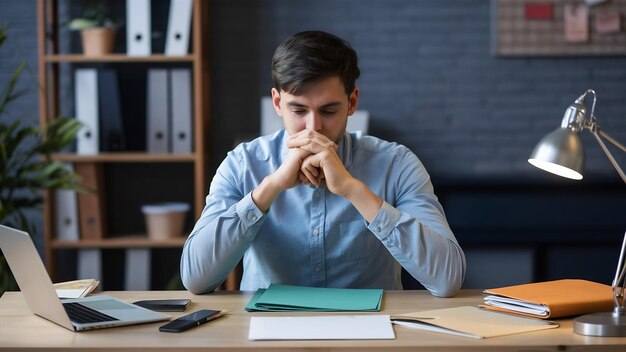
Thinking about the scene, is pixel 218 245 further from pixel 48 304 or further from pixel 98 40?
pixel 98 40

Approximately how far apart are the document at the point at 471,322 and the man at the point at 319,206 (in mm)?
216

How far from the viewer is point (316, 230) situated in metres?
2.18

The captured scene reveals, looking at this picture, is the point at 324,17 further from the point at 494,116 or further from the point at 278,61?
the point at 278,61

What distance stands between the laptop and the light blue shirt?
0.29m

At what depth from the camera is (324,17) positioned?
4.07 meters

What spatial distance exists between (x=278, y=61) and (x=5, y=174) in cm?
202

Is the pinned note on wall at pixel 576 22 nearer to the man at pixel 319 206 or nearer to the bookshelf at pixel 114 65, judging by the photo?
the bookshelf at pixel 114 65

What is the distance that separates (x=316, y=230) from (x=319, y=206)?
60mm

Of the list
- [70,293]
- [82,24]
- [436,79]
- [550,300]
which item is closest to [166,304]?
[70,293]

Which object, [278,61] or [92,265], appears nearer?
[278,61]

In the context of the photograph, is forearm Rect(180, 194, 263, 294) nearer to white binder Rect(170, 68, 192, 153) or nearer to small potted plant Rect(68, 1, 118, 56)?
white binder Rect(170, 68, 192, 153)

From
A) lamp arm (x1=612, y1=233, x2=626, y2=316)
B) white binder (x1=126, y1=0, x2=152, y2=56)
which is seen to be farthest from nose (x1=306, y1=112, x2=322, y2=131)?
white binder (x1=126, y1=0, x2=152, y2=56)

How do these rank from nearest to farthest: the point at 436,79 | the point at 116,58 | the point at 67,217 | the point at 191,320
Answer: the point at 191,320, the point at 116,58, the point at 67,217, the point at 436,79

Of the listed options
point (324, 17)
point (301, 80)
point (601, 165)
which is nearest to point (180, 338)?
point (301, 80)
